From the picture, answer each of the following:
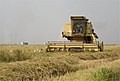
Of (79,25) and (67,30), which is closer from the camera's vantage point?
(79,25)

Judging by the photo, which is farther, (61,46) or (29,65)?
(61,46)

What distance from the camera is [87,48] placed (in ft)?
91.2

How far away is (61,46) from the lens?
28109mm

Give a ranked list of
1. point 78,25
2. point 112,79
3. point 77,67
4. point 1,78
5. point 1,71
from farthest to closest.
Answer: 1. point 78,25
2. point 77,67
3. point 112,79
4. point 1,71
5. point 1,78

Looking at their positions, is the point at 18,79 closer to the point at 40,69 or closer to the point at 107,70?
the point at 40,69

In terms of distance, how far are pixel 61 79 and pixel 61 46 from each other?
1728cm

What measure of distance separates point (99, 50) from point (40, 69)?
15970 mm

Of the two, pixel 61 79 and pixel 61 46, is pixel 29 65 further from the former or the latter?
pixel 61 46

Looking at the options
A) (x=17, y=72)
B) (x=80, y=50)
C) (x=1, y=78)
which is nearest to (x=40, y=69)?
(x=17, y=72)

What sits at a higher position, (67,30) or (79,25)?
(79,25)

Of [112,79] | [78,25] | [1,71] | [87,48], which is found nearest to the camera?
[1,71]

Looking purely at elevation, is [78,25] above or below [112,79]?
above

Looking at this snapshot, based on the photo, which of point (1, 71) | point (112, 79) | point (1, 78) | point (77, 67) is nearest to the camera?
point (1, 78)

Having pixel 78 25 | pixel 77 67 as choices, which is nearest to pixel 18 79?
pixel 77 67
